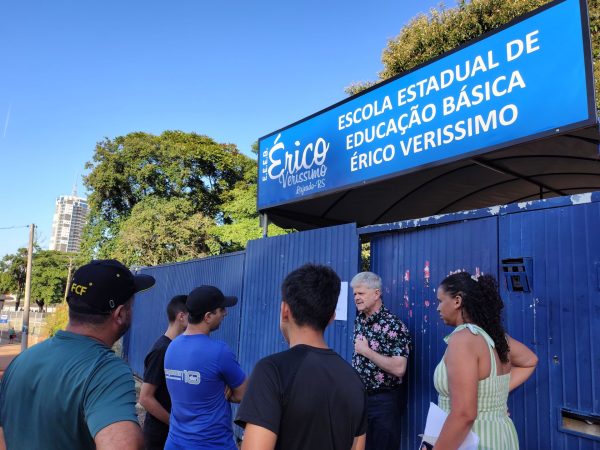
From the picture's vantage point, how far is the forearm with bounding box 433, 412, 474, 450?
2.04 m

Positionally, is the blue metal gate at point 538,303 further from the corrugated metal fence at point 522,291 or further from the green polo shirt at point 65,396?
the green polo shirt at point 65,396

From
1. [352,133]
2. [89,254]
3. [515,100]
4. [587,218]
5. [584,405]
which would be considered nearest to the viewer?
[584,405]

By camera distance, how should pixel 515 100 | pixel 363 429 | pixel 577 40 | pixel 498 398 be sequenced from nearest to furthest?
pixel 363 429 < pixel 498 398 < pixel 577 40 < pixel 515 100

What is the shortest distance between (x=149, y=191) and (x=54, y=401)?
27.2 meters

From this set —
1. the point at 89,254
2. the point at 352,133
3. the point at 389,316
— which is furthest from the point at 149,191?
the point at 389,316

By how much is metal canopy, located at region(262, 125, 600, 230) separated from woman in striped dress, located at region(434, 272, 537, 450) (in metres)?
1.94

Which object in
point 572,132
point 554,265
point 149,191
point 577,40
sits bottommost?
point 554,265

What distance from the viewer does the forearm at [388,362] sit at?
3.32m

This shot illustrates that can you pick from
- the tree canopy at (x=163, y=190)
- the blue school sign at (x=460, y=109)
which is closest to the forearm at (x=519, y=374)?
the blue school sign at (x=460, y=109)

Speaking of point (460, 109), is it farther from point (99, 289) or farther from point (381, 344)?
point (99, 289)

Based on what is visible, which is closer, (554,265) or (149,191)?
(554,265)

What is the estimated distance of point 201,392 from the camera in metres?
2.67

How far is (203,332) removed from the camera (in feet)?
9.42

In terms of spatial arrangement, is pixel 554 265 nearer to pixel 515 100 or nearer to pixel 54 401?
pixel 515 100
